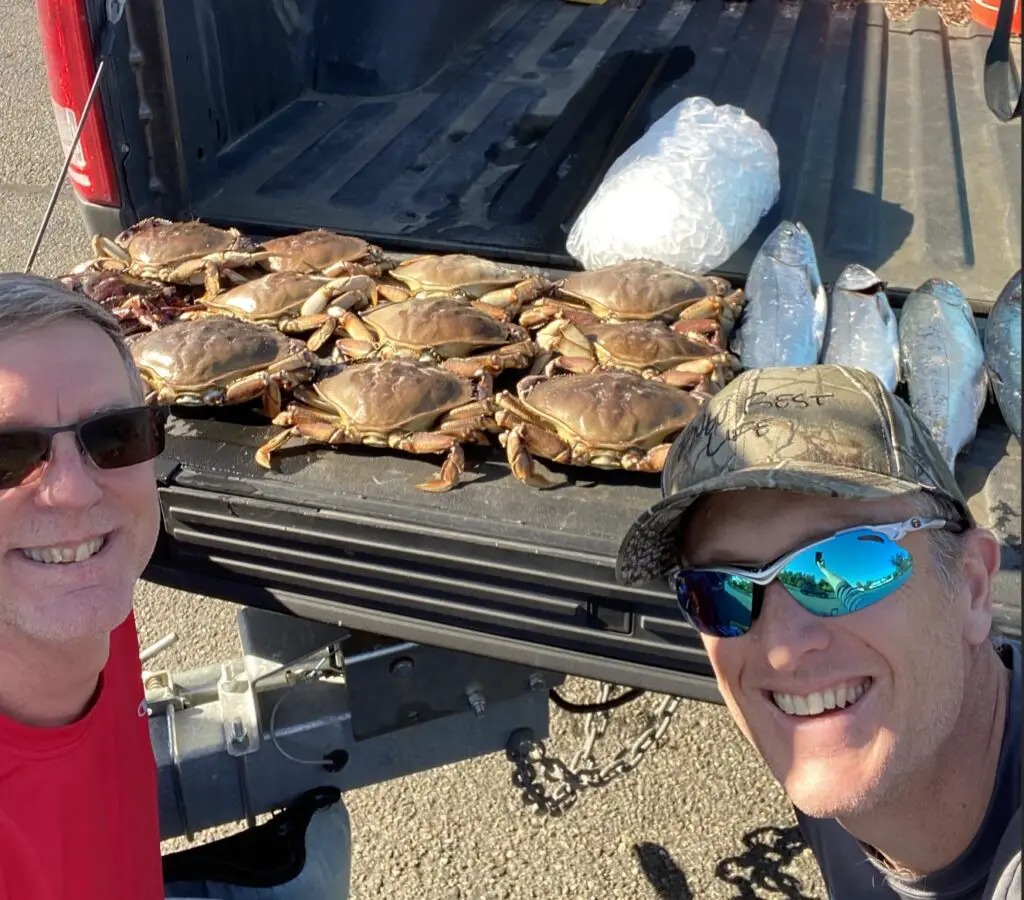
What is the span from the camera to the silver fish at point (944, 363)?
261cm

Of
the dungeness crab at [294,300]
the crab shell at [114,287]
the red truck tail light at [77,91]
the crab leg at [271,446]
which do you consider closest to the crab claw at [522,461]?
the crab leg at [271,446]

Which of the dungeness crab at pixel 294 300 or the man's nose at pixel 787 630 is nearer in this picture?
the man's nose at pixel 787 630

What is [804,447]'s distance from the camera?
1.56 metres

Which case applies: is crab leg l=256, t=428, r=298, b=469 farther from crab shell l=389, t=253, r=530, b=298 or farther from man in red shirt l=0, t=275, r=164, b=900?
Result: crab shell l=389, t=253, r=530, b=298

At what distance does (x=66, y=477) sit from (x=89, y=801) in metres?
0.59

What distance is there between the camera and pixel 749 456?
5.16 ft

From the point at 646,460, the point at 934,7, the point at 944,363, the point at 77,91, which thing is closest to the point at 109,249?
the point at 77,91

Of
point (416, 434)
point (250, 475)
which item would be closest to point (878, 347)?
point (416, 434)

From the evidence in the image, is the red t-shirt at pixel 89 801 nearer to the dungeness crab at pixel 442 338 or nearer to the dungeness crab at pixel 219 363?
the dungeness crab at pixel 219 363

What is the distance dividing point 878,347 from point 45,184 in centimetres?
585

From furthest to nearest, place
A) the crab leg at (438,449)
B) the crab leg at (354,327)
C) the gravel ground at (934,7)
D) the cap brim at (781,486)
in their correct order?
the gravel ground at (934,7), the crab leg at (354,327), the crab leg at (438,449), the cap brim at (781,486)

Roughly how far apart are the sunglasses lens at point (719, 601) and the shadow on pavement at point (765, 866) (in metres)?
1.65

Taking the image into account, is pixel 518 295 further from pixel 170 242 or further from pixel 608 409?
pixel 170 242

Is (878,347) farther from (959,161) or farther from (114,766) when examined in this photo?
(114,766)
